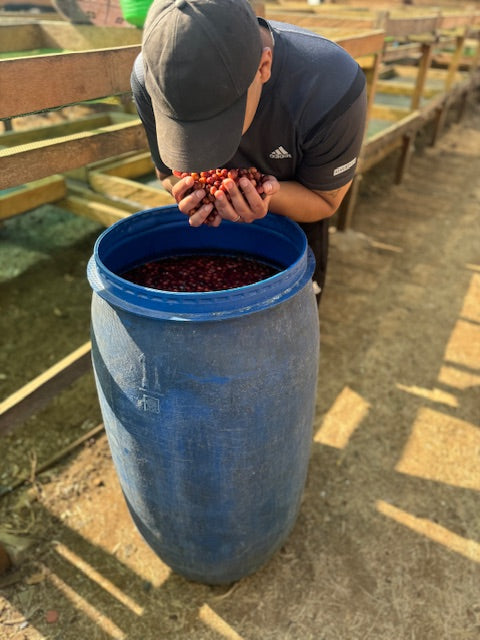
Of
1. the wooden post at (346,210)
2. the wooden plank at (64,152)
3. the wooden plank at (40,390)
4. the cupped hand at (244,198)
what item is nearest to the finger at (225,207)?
the cupped hand at (244,198)

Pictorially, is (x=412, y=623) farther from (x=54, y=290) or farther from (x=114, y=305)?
(x=54, y=290)

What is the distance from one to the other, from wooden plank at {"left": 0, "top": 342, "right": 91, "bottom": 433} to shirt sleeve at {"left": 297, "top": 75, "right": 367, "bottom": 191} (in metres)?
1.64

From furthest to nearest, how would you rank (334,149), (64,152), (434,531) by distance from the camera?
(434,531), (64,152), (334,149)

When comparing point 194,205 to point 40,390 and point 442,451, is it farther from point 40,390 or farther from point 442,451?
point 442,451

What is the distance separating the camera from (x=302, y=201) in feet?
6.91

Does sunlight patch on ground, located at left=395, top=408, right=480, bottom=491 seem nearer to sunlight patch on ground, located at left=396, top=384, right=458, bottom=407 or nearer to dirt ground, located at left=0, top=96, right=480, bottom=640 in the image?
dirt ground, located at left=0, top=96, right=480, bottom=640

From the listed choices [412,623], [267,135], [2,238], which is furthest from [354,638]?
[2,238]

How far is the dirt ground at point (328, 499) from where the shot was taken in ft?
7.94

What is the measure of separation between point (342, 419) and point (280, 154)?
6.83ft

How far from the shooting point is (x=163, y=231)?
223cm

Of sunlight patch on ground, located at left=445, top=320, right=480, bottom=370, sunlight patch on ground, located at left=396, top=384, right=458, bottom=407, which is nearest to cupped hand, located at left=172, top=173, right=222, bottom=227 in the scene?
sunlight patch on ground, located at left=396, top=384, right=458, bottom=407

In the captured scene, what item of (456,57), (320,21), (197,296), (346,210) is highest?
(320,21)

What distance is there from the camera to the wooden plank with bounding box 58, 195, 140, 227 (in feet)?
12.9

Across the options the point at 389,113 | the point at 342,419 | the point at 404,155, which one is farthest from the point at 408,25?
Result: the point at 342,419
